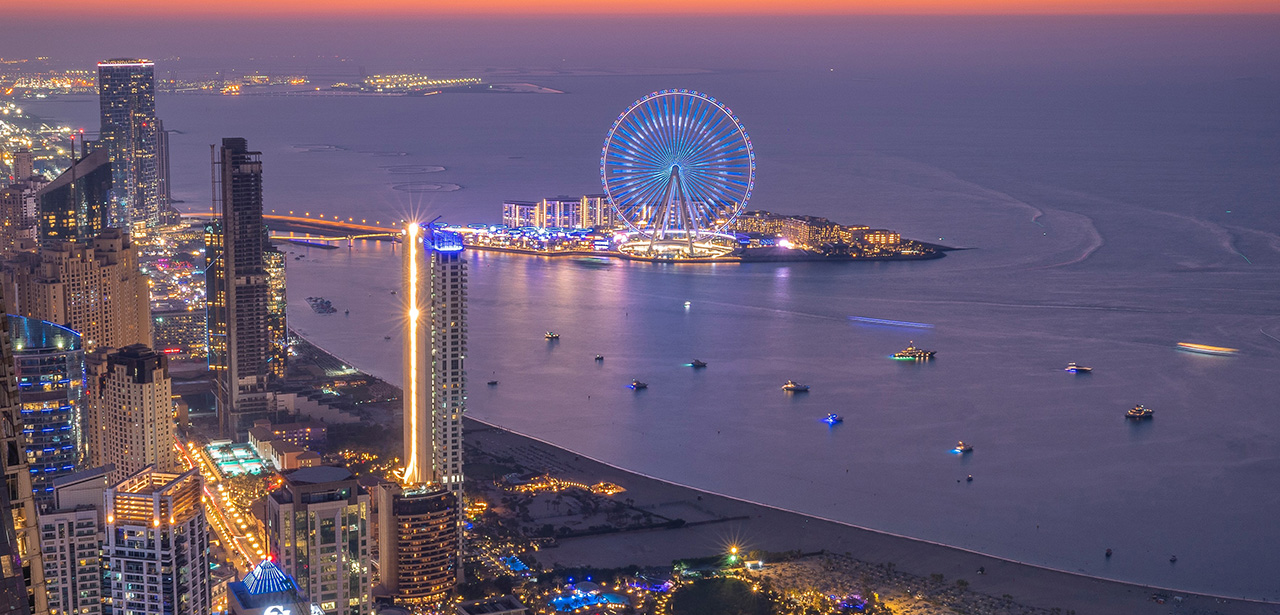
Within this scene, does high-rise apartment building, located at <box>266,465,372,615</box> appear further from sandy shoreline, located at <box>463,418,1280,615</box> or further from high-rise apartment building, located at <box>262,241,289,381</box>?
high-rise apartment building, located at <box>262,241,289,381</box>

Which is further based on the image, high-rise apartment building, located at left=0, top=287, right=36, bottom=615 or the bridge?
the bridge

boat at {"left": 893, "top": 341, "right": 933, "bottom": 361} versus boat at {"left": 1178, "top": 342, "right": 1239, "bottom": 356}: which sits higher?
boat at {"left": 1178, "top": 342, "right": 1239, "bottom": 356}

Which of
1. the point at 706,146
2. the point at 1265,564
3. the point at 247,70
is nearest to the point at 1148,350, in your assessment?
the point at 1265,564

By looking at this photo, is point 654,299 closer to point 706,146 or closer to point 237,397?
point 706,146

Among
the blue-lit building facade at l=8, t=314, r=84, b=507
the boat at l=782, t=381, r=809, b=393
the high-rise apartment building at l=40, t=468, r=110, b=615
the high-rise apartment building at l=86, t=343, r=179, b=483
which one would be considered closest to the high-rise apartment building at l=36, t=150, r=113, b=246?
the blue-lit building facade at l=8, t=314, r=84, b=507

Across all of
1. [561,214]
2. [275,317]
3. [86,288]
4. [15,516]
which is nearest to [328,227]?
[561,214]

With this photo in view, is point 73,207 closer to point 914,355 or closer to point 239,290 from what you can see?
point 239,290

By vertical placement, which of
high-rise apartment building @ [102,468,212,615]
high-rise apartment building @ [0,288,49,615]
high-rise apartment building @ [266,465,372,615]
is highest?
high-rise apartment building @ [0,288,49,615]
